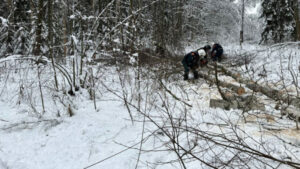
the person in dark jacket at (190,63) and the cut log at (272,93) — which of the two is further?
the person in dark jacket at (190,63)

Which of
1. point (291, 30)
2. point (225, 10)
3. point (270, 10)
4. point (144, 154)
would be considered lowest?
point (144, 154)

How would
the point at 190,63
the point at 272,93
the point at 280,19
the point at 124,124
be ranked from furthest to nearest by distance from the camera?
the point at 280,19 → the point at 190,63 → the point at 272,93 → the point at 124,124

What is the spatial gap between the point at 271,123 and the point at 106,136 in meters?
2.39

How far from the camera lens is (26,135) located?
8.97 feet

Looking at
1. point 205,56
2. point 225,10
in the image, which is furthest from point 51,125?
point 225,10

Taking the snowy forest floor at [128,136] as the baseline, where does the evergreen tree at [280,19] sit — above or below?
above

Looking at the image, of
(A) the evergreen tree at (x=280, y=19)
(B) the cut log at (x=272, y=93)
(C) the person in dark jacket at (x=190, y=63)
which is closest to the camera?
(B) the cut log at (x=272, y=93)

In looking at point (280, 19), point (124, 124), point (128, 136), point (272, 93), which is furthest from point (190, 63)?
point (280, 19)

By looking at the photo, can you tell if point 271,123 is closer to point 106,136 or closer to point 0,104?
point 106,136

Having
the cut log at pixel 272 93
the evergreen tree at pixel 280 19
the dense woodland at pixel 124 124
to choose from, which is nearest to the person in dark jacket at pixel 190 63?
A: the cut log at pixel 272 93

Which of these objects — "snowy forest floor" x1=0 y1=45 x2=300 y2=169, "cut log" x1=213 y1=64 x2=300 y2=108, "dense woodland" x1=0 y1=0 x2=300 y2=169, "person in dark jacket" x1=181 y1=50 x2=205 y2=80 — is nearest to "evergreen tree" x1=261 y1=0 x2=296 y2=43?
"person in dark jacket" x1=181 y1=50 x2=205 y2=80

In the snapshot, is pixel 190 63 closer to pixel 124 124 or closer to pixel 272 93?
pixel 272 93

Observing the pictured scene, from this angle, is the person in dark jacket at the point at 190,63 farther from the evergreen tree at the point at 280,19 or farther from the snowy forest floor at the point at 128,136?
the evergreen tree at the point at 280,19

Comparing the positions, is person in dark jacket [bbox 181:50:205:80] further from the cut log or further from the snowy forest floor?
the snowy forest floor
